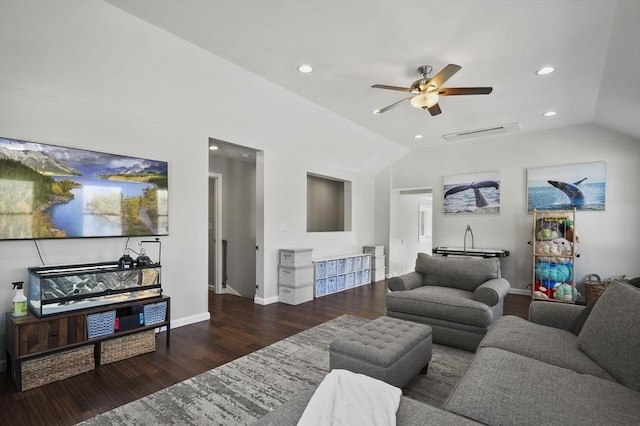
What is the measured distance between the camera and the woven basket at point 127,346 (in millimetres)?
2879

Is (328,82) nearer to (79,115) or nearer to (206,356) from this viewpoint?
(79,115)

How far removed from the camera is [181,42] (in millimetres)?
2910

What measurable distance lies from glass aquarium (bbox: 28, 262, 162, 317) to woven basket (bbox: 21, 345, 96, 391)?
35 centimetres

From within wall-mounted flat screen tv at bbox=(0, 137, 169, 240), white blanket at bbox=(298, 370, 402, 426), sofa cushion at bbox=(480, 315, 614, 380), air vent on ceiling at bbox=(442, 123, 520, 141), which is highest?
air vent on ceiling at bbox=(442, 123, 520, 141)

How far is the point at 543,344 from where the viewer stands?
6.93ft

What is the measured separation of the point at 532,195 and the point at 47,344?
7147 mm

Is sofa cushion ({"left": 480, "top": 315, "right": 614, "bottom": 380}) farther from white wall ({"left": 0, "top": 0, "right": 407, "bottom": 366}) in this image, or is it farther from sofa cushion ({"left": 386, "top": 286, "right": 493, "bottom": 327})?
white wall ({"left": 0, "top": 0, "right": 407, "bottom": 366})

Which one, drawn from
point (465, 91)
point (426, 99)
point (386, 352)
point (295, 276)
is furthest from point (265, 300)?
point (465, 91)

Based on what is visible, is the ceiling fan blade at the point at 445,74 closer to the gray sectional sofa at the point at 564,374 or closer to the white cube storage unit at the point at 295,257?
the gray sectional sofa at the point at 564,374

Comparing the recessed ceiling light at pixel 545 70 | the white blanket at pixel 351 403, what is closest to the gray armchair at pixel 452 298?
the white blanket at pixel 351 403

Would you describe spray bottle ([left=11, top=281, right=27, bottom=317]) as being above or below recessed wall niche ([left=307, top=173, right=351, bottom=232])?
below

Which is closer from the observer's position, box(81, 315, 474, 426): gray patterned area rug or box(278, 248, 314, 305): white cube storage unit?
box(81, 315, 474, 426): gray patterned area rug

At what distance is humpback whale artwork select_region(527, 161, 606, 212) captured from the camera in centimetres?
Result: 538

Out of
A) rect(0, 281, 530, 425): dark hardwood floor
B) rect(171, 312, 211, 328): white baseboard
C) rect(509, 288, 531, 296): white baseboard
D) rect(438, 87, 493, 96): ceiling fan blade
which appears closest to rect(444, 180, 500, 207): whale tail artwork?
rect(509, 288, 531, 296): white baseboard
